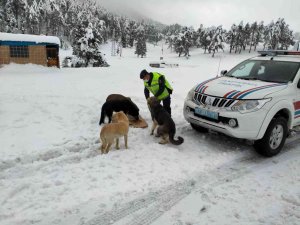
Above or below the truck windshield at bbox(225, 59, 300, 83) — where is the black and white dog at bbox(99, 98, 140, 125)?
below

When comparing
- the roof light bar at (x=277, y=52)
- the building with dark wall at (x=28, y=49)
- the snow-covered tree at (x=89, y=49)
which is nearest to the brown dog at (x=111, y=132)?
the roof light bar at (x=277, y=52)

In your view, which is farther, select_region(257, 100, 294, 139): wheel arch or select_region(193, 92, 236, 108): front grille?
select_region(193, 92, 236, 108): front grille

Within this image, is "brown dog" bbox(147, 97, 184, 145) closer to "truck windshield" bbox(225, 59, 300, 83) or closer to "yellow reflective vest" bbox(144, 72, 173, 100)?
"yellow reflective vest" bbox(144, 72, 173, 100)

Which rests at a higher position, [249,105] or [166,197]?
[249,105]

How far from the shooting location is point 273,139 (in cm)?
540

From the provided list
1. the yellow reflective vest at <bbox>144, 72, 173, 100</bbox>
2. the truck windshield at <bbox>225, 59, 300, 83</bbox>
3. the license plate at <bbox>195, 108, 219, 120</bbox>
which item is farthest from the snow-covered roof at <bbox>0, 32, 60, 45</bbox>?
the license plate at <bbox>195, 108, 219, 120</bbox>

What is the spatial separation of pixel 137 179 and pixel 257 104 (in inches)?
101

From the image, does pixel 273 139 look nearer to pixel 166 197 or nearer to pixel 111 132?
pixel 166 197

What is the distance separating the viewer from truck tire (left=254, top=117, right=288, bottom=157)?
17.1 feet

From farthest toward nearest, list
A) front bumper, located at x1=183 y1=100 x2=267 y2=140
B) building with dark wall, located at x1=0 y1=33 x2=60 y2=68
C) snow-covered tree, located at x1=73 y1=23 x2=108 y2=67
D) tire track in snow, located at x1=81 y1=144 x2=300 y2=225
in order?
1. snow-covered tree, located at x1=73 y1=23 x2=108 y2=67
2. building with dark wall, located at x1=0 y1=33 x2=60 y2=68
3. front bumper, located at x1=183 y1=100 x2=267 y2=140
4. tire track in snow, located at x1=81 y1=144 x2=300 y2=225

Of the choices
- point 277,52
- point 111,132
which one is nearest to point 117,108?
point 111,132

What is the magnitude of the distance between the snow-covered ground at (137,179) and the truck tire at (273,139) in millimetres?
159

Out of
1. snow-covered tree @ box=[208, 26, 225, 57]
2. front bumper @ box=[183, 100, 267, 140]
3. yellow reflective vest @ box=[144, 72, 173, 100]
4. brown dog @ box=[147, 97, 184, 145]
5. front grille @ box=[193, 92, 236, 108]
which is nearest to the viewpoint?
front bumper @ box=[183, 100, 267, 140]

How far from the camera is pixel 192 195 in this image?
3.92 metres
